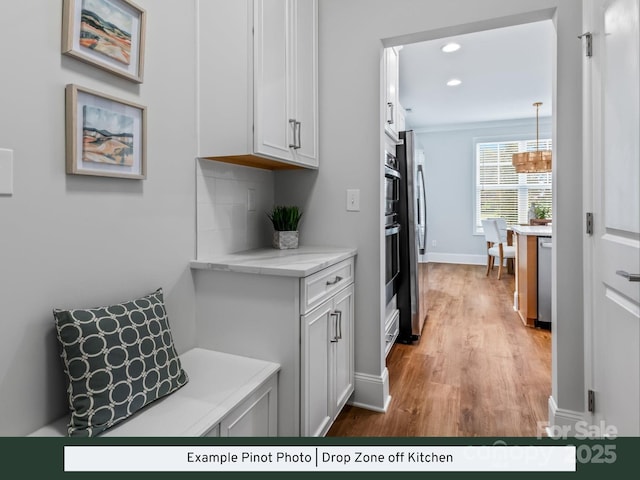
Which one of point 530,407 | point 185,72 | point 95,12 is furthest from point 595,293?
point 95,12

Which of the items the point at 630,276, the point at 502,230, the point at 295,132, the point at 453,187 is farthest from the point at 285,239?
the point at 453,187

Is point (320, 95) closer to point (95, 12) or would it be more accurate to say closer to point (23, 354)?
point (95, 12)

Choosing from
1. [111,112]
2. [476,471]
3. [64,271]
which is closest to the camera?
[476,471]

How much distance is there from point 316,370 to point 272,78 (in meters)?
1.36

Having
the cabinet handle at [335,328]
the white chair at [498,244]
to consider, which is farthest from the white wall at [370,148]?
the white chair at [498,244]

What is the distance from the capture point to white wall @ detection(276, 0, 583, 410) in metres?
1.74

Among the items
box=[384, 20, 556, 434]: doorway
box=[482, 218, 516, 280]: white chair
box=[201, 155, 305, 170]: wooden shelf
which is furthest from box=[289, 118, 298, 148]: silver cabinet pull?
box=[482, 218, 516, 280]: white chair

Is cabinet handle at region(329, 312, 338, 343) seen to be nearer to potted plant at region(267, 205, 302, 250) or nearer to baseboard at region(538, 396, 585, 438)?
potted plant at region(267, 205, 302, 250)

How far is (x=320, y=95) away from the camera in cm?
220

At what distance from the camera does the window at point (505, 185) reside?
6663 millimetres

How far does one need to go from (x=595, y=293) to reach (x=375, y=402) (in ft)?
4.04

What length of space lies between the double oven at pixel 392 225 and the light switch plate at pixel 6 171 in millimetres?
2012

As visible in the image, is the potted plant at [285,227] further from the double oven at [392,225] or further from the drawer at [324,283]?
the double oven at [392,225]

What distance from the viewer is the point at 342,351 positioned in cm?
196
